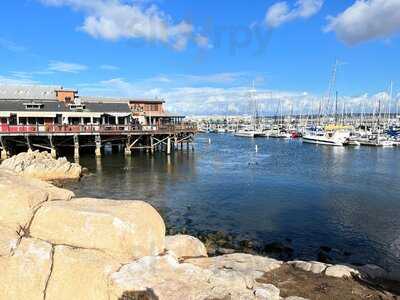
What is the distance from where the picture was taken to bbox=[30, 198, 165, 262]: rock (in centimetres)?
1209

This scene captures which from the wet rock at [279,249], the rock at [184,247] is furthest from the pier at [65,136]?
the rock at [184,247]

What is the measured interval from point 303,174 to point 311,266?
31972 millimetres

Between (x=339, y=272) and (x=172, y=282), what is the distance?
18.9 feet

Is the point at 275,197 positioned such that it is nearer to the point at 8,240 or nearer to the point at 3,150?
the point at 8,240

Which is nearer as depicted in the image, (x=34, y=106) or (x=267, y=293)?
(x=267, y=293)

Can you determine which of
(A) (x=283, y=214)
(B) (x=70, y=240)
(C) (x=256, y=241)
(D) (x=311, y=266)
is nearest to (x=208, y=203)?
(A) (x=283, y=214)

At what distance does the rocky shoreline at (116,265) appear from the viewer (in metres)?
11.0

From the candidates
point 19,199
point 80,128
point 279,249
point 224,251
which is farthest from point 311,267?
point 80,128

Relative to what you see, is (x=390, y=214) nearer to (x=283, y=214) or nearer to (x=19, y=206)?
(x=283, y=214)

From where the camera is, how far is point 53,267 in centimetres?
1126

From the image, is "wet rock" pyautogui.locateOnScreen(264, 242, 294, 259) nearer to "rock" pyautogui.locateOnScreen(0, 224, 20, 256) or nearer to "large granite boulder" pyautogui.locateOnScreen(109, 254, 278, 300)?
A: "large granite boulder" pyautogui.locateOnScreen(109, 254, 278, 300)

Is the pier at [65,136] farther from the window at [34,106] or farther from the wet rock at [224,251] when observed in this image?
the wet rock at [224,251]

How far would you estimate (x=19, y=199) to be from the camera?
41.2 ft

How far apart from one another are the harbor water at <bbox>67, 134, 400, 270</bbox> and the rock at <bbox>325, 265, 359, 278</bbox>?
17.0 ft
